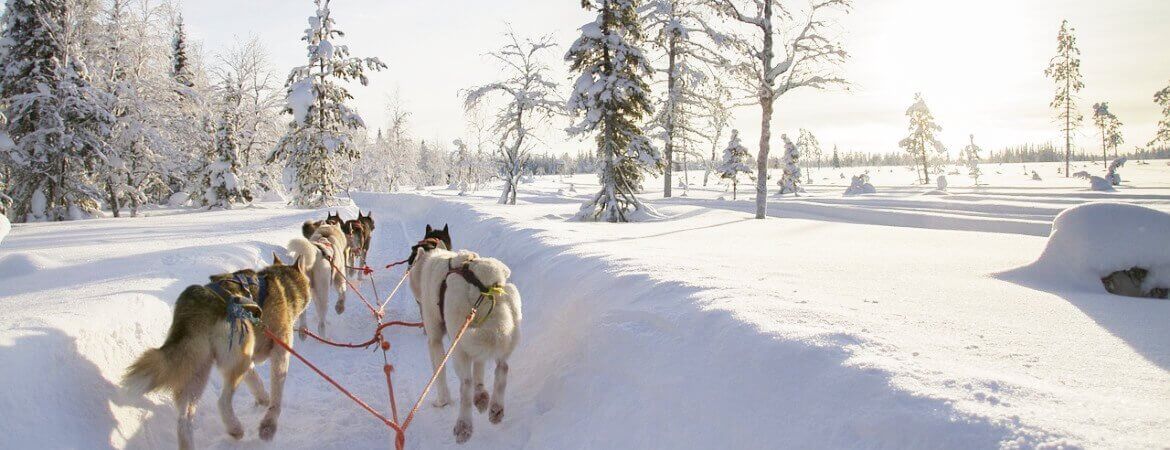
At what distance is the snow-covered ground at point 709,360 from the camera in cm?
240

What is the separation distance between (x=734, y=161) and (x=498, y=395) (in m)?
40.6

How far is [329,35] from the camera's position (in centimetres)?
2820

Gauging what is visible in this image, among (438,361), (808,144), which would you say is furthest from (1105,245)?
(808,144)

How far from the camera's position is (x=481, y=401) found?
395 centimetres

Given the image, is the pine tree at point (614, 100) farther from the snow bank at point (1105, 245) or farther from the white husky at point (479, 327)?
the white husky at point (479, 327)

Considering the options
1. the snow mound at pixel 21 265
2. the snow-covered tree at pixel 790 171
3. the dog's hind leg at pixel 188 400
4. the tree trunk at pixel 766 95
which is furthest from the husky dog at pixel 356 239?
the snow-covered tree at pixel 790 171

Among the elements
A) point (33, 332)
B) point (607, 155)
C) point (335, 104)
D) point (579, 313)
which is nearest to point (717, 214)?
point (607, 155)

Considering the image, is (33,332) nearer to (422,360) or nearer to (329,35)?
(422,360)

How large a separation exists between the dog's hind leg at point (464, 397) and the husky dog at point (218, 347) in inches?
55.8

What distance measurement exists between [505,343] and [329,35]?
29.8m

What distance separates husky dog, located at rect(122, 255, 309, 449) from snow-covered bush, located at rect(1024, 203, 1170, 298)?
749cm

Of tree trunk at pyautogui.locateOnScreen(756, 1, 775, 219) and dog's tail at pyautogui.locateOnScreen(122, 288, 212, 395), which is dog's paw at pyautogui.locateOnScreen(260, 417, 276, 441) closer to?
dog's tail at pyautogui.locateOnScreen(122, 288, 212, 395)

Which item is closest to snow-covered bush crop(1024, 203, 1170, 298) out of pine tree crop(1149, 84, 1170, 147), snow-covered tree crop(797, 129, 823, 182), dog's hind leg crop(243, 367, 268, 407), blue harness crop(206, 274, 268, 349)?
blue harness crop(206, 274, 268, 349)

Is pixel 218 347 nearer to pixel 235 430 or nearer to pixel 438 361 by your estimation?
pixel 235 430
